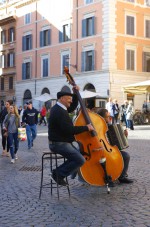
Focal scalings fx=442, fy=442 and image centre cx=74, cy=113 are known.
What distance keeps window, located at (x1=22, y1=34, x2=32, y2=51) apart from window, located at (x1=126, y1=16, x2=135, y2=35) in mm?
12163

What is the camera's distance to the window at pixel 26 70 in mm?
45675

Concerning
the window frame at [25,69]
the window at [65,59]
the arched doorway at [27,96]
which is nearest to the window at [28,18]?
the window frame at [25,69]

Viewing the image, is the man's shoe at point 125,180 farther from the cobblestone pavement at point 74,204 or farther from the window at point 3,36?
the window at point 3,36

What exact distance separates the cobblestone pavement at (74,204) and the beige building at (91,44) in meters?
26.7

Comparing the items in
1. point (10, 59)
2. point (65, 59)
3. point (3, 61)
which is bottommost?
point (65, 59)

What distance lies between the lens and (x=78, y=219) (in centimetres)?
538

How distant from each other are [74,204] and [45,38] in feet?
126

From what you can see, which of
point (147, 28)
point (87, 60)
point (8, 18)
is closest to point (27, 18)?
point (8, 18)

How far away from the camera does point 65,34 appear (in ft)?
134

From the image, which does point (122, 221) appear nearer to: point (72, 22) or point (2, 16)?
point (72, 22)

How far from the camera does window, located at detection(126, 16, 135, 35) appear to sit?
37.2 metres

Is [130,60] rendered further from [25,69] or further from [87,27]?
[25,69]

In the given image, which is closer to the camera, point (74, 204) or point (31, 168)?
point (74, 204)

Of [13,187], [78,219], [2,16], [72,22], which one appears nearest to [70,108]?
[13,187]
